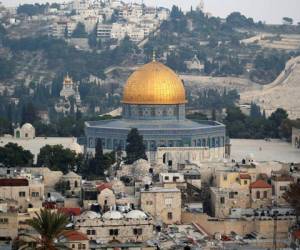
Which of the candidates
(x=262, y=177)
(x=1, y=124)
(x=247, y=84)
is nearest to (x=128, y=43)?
(x=247, y=84)

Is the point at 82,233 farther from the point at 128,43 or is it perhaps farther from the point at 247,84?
the point at 128,43

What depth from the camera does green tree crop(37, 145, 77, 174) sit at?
5062 cm

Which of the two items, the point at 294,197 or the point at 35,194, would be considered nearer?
the point at 294,197

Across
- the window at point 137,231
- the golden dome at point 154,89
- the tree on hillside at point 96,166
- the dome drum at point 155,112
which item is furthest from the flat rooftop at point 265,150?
the window at point 137,231

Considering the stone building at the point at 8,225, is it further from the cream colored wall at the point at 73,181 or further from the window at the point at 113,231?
the cream colored wall at the point at 73,181

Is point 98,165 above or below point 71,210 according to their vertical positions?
below

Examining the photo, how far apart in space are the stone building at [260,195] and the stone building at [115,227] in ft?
15.8

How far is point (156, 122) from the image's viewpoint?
58.7 meters

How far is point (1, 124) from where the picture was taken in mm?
64438

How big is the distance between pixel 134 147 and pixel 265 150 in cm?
639

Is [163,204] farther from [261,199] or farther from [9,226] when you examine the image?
[9,226]

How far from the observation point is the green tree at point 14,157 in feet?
167

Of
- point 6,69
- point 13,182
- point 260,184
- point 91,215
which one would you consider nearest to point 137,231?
point 91,215

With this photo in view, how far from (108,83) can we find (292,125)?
4128 centimetres
